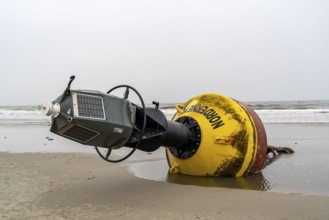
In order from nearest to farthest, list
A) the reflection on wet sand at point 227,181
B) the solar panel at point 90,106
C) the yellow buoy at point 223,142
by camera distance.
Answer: the solar panel at point 90,106 < the reflection on wet sand at point 227,181 < the yellow buoy at point 223,142

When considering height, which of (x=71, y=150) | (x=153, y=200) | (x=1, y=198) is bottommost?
(x=71, y=150)

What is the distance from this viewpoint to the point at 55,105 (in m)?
3.70

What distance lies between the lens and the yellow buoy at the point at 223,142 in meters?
5.34

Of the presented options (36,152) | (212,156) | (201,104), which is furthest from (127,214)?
(36,152)

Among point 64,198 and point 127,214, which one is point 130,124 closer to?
point 127,214

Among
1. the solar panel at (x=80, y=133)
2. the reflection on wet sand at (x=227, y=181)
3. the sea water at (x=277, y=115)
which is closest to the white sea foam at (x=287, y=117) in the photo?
the sea water at (x=277, y=115)

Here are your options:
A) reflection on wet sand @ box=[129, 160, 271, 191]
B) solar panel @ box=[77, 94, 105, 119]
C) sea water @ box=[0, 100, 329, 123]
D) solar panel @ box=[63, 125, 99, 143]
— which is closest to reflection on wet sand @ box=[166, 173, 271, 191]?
reflection on wet sand @ box=[129, 160, 271, 191]

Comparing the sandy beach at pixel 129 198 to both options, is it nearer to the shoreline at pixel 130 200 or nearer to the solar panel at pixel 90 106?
the shoreline at pixel 130 200

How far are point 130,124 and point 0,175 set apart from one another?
3106 millimetres

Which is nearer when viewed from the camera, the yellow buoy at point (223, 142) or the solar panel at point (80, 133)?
the solar panel at point (80, 133)

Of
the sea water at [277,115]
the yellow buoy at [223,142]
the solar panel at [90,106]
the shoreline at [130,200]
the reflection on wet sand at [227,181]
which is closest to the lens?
the shoreline at [130,200]

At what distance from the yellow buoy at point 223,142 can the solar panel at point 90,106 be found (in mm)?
1996

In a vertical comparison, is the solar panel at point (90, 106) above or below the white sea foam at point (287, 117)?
above

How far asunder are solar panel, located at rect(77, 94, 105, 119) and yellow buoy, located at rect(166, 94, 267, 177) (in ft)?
6.55
